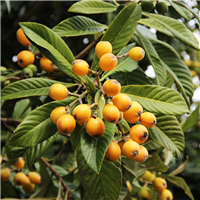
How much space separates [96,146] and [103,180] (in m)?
0.22

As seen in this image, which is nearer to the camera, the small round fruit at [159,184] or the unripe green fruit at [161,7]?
the unripe green fruit at [161,7]

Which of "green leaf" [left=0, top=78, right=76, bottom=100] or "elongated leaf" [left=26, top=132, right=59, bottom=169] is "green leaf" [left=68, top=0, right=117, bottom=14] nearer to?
"green leaf" [left=0, top=78, right=76, bottom=100]

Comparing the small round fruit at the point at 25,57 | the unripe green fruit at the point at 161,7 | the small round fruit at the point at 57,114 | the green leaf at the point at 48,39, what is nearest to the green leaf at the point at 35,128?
the small round fruit at the point at 57,114

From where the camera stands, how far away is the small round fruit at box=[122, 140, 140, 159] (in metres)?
0.74

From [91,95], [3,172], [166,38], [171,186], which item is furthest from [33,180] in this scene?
[171,186]

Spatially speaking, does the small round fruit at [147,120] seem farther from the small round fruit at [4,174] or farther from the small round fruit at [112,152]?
the small round fruit at [4,174]

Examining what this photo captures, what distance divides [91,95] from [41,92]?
238 millimetres

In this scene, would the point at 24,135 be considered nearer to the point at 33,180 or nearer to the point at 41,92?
the point at 41,92

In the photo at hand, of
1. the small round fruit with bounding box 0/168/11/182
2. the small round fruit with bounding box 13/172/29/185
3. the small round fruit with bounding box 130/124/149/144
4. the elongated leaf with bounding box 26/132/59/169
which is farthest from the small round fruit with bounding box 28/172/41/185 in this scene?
the small round fruit with bounding box 130/124/149/144

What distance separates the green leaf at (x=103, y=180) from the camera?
874 mm

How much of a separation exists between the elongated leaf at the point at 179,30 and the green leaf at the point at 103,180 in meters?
0.61

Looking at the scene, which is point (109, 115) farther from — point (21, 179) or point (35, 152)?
point (21, 179)

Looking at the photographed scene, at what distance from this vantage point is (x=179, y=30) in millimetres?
1070

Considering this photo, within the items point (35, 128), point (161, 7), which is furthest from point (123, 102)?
point (161, 7)
